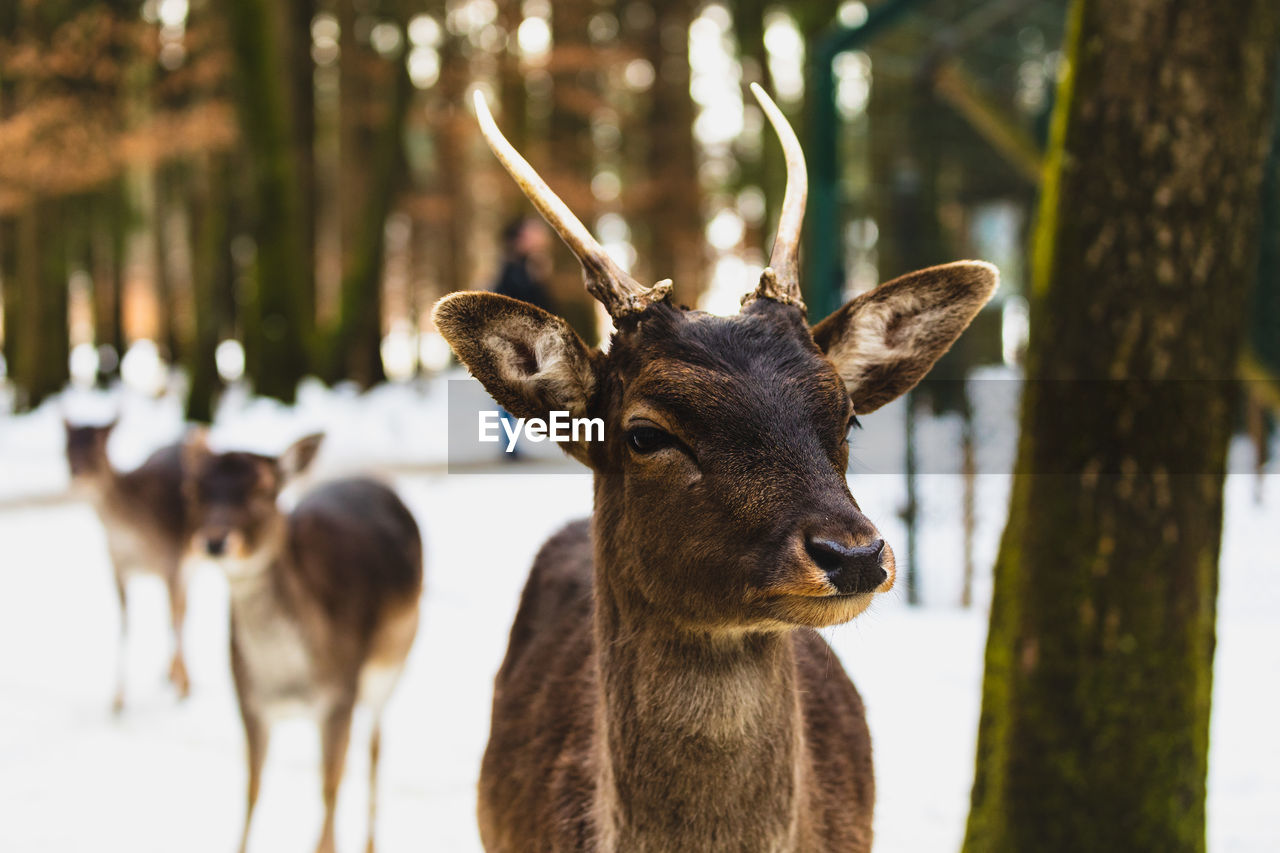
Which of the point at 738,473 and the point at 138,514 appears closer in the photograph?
the point at 738,473

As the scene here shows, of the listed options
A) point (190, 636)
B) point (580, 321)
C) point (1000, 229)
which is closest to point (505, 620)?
point (190, 636)

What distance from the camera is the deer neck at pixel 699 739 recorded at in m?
2.23

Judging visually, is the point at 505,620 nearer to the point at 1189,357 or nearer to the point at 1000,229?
the point at 1000,229

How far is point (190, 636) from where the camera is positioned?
22.9 ft

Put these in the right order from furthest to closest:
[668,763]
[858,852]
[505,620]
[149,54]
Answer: [149,54] < [505,620] < [858,852] < [668,763]

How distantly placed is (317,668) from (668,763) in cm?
228

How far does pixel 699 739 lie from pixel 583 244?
100cm

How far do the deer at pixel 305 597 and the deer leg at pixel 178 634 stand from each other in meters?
1.39

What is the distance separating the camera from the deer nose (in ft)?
6.05

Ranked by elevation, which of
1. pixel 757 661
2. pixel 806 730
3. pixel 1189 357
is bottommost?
pixel 806 730

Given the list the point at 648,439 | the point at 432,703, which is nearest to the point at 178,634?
the point at 432,703

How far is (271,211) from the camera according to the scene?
543 inches

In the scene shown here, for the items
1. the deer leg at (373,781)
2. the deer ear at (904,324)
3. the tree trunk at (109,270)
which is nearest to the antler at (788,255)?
the deer ear at (904,324)

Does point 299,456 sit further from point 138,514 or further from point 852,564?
point 852,564
